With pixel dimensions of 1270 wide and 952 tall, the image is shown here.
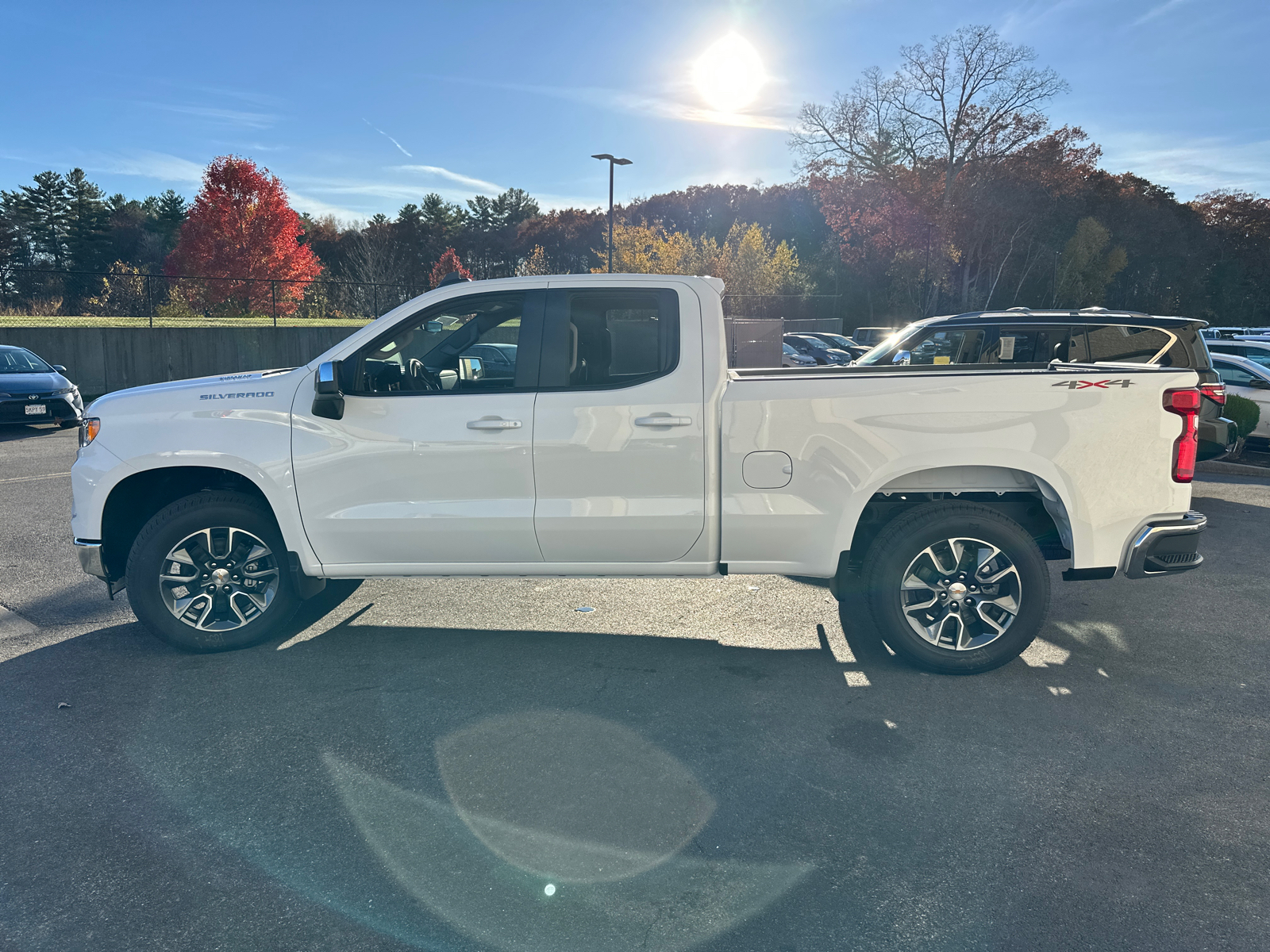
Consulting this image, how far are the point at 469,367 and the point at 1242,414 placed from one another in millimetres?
12182

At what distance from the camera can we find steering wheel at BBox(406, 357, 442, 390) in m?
4.90

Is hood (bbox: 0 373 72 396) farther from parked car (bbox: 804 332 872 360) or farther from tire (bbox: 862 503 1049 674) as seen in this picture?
parked car (bbox: 804 332 872 360)

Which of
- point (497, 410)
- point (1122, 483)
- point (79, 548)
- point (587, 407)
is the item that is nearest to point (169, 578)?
point (79, 548)

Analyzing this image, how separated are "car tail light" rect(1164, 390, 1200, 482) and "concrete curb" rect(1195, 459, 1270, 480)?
869cm

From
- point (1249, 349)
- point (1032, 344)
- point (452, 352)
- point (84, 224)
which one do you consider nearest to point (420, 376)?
point (452, 352)

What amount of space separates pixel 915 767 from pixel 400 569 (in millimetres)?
2796

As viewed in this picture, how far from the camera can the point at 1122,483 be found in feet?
15.0

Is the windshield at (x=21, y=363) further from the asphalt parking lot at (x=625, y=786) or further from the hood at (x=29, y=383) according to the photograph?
the asphalt parking lot at (x=625, y=786)

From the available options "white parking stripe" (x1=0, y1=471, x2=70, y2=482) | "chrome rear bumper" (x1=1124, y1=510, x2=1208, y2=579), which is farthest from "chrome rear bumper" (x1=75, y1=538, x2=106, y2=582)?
"white parking stripe" (x1=0, y1=471, x2=70, y2=482)

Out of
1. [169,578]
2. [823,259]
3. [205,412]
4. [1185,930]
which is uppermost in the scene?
[823,259]

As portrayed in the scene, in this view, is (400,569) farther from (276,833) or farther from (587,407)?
(276,833)

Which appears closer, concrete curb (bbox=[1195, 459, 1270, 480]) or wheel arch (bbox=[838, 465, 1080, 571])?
wheel arch (bbox=[838, 465, 1080, 571])

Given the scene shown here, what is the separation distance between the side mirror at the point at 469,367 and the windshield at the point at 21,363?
13.6m

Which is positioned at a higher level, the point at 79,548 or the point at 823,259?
the point at 823,259
